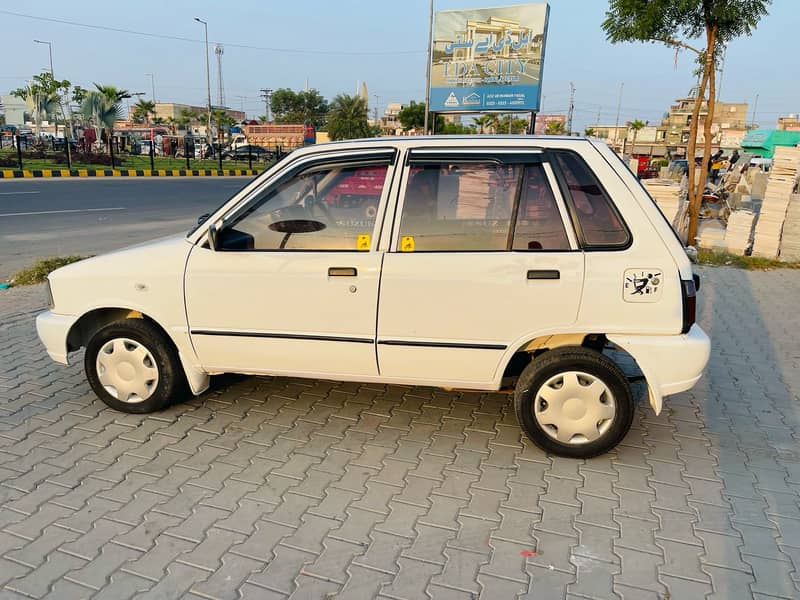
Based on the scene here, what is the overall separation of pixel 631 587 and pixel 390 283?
1944 millimetres

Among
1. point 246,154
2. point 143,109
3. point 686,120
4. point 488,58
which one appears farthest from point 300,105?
point 488,58

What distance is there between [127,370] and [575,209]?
10.1ft

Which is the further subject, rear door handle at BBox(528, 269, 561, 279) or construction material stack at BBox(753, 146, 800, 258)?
construction material stack at BBox(753, 146, 800, 258)

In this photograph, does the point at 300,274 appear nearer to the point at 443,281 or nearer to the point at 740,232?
the point at 443,281

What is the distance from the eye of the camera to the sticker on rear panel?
131 inches

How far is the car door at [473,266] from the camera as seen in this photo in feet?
11.2

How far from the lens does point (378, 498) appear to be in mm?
3176

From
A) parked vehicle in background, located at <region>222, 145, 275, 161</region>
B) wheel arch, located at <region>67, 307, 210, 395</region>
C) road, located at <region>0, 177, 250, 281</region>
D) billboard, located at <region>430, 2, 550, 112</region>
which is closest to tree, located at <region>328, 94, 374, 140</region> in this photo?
parked vehicle in background, located at <region>222, 145, 275, 161</region>

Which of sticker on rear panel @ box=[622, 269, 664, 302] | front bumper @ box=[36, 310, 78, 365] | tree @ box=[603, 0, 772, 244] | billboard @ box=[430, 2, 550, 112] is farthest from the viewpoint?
billboard @ box=[430, 2, 550, 112]

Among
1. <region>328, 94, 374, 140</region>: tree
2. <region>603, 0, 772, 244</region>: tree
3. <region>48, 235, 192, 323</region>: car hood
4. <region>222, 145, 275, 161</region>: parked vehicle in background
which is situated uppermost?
<region>328, 94, 374, 140</region>: tree

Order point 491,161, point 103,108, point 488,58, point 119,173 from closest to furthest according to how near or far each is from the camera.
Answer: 1. point 491,161
2. point 488,58
3. point 119,173
4. point 103,108

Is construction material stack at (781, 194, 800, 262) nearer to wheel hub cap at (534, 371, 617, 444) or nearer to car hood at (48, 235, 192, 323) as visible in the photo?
wheel hub cap at (534, 371, 617, 444)

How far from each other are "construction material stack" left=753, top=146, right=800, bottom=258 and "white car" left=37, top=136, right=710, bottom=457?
26.5 ft

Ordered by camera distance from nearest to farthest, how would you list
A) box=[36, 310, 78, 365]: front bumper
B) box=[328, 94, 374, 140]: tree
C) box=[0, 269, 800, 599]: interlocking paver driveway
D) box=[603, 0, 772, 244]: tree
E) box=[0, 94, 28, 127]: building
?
box=[0, 269, 800, 599]: interlocking paver driveway, box=[36, 310, 78, 365]: front bumper, box=[603, 0, 772, 244]: tree, box=[328, 94, 374, 140]: tree, box=[0, 94, 28, 127]: building
